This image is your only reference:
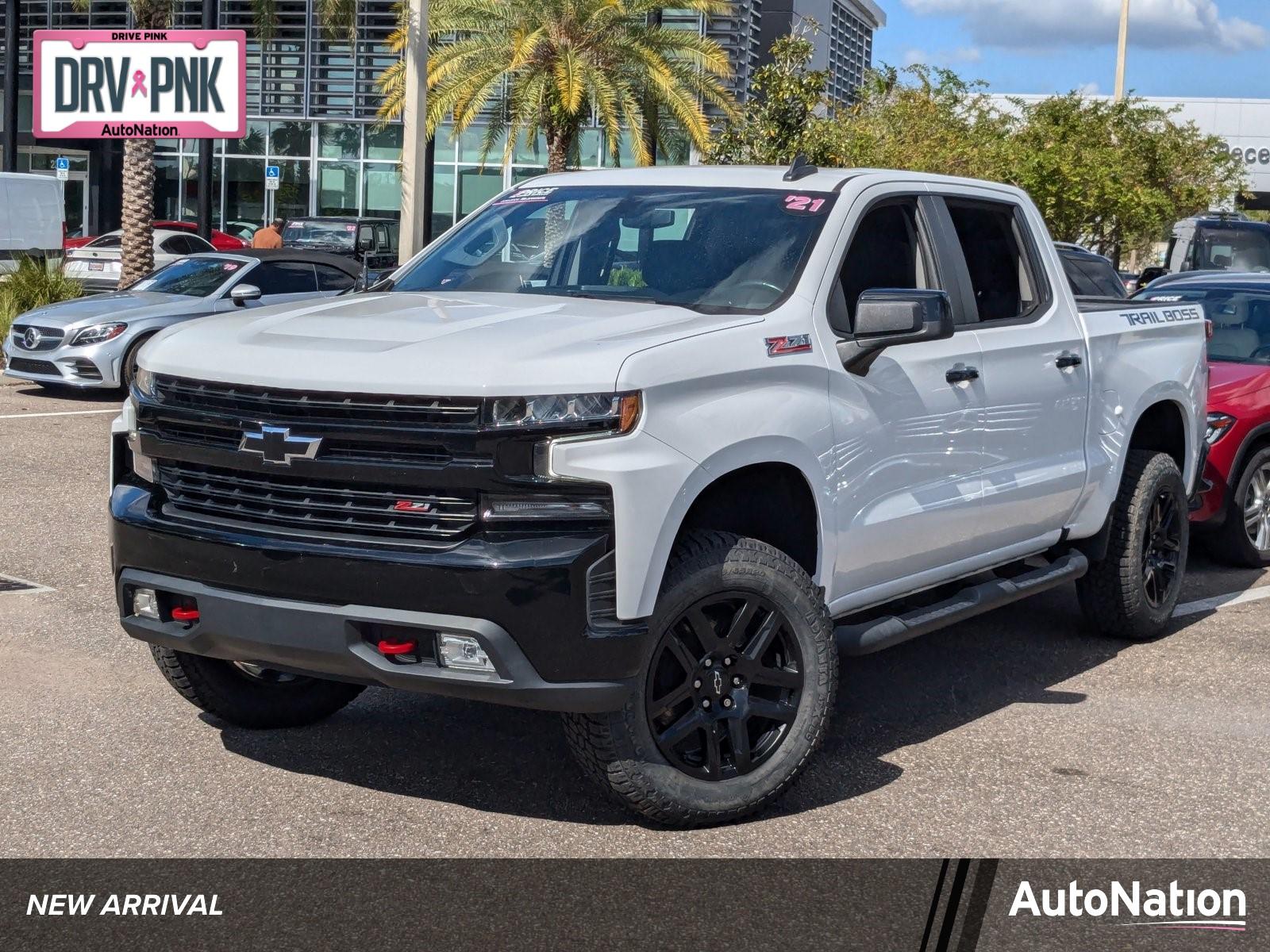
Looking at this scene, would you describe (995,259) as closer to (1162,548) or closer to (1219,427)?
(1162,548)

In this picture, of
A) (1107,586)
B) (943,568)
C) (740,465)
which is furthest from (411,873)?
(1107,586)

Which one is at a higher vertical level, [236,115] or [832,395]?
[236,115]

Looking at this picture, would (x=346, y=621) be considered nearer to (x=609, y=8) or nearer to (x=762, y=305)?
(x=762, y=305)

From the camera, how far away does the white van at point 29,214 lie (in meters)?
26.3

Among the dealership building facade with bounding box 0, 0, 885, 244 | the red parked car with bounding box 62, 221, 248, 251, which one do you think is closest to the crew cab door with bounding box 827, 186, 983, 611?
the red parked car with bounding box 62, 221, 248, 251

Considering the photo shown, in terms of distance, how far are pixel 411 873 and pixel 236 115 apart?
21.1 metres

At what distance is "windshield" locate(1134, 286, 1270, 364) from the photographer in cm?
987

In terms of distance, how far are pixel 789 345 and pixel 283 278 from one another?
12219 mm

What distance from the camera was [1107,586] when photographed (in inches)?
283

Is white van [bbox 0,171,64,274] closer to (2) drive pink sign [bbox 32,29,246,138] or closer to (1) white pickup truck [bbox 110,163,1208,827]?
(2) drive pink sign [bbox 32,29,246,138]

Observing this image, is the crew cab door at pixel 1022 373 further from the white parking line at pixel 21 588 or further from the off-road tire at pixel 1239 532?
the white parking line at pixel 21 588

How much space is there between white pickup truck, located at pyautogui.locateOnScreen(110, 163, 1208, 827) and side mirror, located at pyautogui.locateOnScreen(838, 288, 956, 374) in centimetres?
1

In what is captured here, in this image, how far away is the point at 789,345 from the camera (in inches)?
196

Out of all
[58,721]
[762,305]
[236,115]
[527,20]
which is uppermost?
[527,20]
